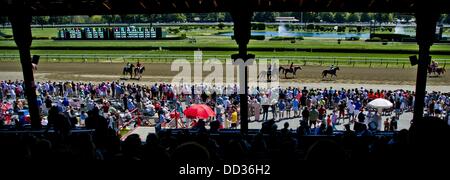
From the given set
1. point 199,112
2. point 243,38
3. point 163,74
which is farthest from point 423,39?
point 163,74

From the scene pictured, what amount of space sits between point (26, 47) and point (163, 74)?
65.1ft

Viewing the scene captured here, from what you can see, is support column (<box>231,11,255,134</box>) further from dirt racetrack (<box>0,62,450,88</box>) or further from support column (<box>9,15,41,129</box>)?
dirt racetrack (<box>0,62,450,88</box>)

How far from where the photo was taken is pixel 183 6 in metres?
7.67

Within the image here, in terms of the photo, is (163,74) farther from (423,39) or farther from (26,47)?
(423,39)

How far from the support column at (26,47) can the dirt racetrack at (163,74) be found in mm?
17070

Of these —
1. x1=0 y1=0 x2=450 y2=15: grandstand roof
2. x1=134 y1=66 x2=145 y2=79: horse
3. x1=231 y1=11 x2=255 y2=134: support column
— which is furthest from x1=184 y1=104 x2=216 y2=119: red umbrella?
x1=134 y1=66 x2=145 y2=79: horse

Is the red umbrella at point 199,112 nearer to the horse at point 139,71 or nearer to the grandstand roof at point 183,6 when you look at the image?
the grandstand roof at point 183,6

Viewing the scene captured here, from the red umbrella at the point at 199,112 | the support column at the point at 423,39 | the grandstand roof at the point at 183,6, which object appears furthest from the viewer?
the red umbrella at the point at 199,112

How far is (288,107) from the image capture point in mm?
15547

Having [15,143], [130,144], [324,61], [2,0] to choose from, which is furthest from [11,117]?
[324,61]

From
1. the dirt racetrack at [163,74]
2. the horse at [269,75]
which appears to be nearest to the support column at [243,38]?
the horse at [269,75]

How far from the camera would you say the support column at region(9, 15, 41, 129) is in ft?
25.1

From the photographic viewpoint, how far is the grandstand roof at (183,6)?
706cm
